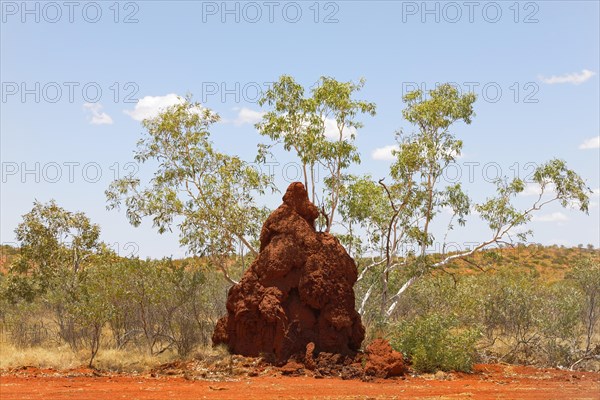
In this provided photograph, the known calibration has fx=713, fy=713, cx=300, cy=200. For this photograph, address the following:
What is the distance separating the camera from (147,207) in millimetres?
19703

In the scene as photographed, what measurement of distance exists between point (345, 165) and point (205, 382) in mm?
7866

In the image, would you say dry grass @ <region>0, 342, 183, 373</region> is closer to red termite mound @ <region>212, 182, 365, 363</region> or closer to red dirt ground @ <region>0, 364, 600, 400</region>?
red dirt ground @ <region>0, 364, 600, 400</region>

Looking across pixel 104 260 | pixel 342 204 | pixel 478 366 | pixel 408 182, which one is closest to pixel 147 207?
Answer: pixel 104 260

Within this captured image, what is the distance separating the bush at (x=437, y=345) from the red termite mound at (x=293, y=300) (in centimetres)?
147

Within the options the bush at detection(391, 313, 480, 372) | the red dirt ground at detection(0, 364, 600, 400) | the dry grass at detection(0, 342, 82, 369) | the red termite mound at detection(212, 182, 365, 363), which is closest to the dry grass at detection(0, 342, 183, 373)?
the dry grass at detection(0, 342, 82, 369)

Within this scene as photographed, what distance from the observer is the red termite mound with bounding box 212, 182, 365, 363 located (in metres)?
16.2

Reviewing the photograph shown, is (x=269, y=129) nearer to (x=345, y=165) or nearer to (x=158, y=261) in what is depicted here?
(x=345, y=165)

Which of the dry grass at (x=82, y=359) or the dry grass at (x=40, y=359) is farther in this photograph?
the dry grass at (x=40, y=359)

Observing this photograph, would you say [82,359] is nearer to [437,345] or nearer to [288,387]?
[288,387]

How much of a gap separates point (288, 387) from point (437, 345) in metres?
4.64

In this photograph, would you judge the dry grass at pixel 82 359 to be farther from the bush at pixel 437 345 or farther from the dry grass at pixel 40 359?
the bush at pixel 437 345

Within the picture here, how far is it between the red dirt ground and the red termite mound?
117cm

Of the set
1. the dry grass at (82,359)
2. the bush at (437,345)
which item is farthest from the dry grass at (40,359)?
the bush at (437,345)

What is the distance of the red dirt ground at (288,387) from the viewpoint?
42.5 feet
